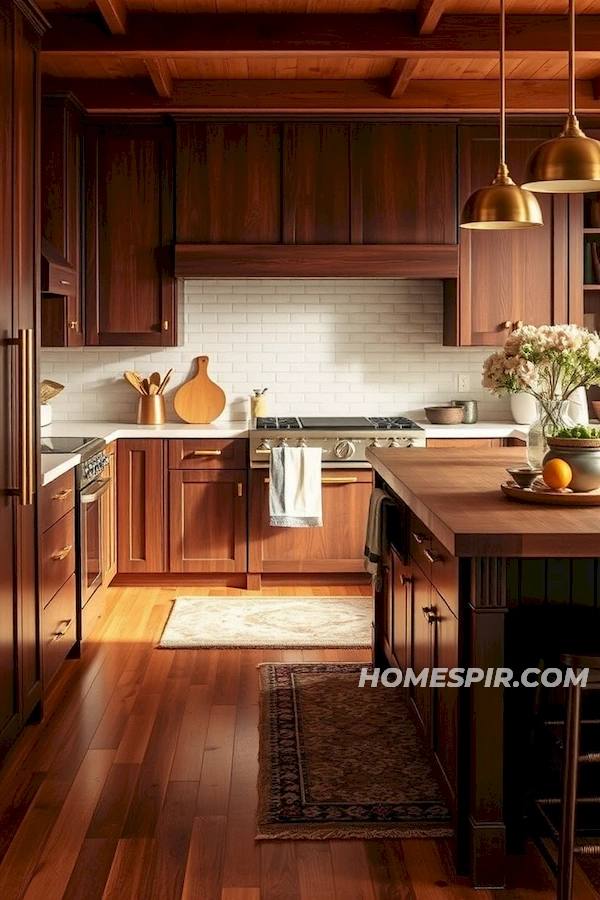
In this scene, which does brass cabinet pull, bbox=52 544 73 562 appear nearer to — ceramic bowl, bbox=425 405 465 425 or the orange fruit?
the orange fruit

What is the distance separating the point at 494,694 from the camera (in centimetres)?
271

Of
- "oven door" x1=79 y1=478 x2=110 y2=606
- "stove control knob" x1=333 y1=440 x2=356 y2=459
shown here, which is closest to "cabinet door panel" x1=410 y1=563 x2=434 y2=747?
"oven door" x1=79 y1=478 x2=110 y2=606

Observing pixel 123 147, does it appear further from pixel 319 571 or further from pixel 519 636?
pixel 519 636

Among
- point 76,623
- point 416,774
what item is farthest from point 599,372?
point 76,623

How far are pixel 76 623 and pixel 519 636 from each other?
2611mm

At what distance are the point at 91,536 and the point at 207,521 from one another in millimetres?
1181

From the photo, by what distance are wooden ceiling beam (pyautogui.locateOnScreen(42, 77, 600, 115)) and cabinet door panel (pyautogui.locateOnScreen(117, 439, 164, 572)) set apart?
1.95 metres

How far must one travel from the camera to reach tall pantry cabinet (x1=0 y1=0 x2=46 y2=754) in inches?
136

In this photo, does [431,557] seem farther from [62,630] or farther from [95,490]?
[95,490]

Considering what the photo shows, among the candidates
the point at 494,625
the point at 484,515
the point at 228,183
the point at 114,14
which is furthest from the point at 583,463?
the point at 228,183

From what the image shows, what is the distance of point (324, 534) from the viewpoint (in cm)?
625

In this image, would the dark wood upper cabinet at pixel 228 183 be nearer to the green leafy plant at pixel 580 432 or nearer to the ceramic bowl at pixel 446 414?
the ceramic bowl at pixel 446 414

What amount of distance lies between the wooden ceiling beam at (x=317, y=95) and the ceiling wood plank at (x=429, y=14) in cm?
114

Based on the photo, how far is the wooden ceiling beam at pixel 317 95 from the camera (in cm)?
591
